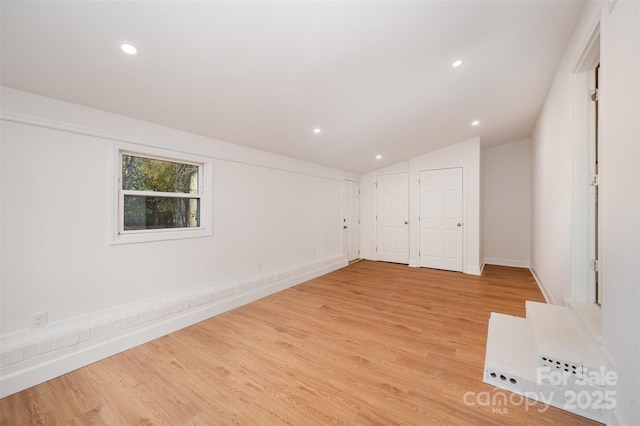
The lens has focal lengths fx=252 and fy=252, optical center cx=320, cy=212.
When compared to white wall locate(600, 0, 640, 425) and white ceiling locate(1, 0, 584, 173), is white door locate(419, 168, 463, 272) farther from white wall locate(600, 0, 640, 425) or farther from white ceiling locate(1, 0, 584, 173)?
white wall locate(600, 0, 640, 425)

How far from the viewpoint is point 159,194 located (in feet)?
9.05

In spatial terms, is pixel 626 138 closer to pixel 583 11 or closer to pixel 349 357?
pixel 583 11

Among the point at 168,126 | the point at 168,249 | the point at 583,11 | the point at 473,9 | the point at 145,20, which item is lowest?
the point at 168,249

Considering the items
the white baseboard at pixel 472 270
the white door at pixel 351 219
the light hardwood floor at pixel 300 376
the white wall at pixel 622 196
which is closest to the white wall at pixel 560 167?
Result: the white wall at pixel 622 196

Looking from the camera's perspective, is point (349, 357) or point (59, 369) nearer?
point (59, 369)

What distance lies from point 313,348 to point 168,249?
1.87m

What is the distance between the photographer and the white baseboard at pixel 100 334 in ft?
5.93

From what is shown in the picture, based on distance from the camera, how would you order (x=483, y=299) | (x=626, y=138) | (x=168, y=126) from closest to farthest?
(x=626, y=138) → (x=168, y=126) → (x=483, y=299)

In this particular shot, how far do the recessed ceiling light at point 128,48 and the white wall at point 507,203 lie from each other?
22.1 feet

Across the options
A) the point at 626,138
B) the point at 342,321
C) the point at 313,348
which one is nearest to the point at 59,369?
the point at 313,348

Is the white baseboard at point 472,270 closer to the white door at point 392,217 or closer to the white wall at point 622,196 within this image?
the white door at point 392,217

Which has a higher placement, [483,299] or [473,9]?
[473,9]

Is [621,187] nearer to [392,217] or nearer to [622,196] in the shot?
[622,196]

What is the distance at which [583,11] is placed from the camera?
2.02m
